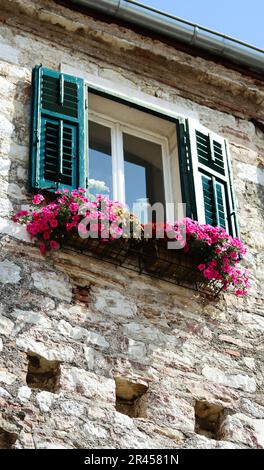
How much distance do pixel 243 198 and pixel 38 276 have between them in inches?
93.8

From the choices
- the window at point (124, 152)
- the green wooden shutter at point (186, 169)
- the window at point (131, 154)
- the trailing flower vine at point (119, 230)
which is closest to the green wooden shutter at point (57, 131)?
the window at point (124, 152)

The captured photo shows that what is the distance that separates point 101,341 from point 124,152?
2398mm

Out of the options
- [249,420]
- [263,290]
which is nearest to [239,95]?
[263,290]

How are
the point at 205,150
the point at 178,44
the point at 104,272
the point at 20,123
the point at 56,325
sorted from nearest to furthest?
the point at 56,325 → the point at 104,272 → the point at 20,123 → the point at 205,150 → the point at 178,44

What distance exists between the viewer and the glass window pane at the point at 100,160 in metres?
8.39

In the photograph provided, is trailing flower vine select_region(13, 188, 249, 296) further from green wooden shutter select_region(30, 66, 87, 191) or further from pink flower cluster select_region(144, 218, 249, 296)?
green wooden shutter select_region(30, 66, 87, 191)

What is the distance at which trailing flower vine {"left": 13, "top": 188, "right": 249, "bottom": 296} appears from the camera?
7465mm

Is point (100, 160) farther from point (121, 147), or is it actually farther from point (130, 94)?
point (130, 94)

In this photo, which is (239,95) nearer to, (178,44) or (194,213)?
(178,44)

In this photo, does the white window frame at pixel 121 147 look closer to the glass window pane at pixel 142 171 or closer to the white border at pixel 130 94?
the glass window pane at pixel 142 171

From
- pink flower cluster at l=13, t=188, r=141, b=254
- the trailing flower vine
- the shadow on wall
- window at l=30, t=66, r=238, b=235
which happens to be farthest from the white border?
pink flower cluster at l=13, t=188, r=141, b=254

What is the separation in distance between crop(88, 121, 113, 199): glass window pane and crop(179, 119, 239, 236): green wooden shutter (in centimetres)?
68

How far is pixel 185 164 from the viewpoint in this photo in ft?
28.2

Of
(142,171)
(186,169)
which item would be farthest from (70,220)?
(142,171)
